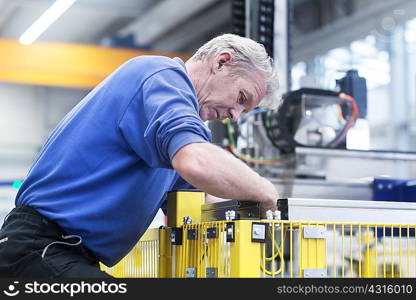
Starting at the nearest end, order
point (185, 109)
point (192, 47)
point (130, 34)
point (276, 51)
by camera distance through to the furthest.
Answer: point (185, 109)
point (276, 51)
point (130, 34)
point (192, 47)

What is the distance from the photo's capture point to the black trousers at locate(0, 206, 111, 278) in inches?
Result: 74.9

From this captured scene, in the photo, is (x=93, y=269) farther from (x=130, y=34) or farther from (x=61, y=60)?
(x=130, y=34)

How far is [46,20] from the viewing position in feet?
29.8

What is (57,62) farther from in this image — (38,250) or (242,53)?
(38,250)

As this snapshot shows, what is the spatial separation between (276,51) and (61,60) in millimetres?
6870

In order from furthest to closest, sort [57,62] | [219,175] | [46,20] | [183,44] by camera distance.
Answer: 1. [183,44]
2. [57,62]
3. [46,20]
4. [219,175]

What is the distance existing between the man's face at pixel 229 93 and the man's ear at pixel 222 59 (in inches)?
0.4

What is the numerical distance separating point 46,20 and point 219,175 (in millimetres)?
7786

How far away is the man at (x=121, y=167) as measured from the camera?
5.96ft

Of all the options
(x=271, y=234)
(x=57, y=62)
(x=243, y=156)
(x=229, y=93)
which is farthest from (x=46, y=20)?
(x=271, y=234)

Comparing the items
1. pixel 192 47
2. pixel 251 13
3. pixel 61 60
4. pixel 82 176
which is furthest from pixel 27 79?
pixel 82 176

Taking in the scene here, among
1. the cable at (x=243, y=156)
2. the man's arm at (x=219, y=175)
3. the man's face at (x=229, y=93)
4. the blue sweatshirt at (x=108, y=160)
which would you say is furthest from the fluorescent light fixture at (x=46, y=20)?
the man's arm at (x=219, y=175)

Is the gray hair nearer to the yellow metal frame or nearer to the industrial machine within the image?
the industrial machine

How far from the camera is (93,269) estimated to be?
73.9 inches
